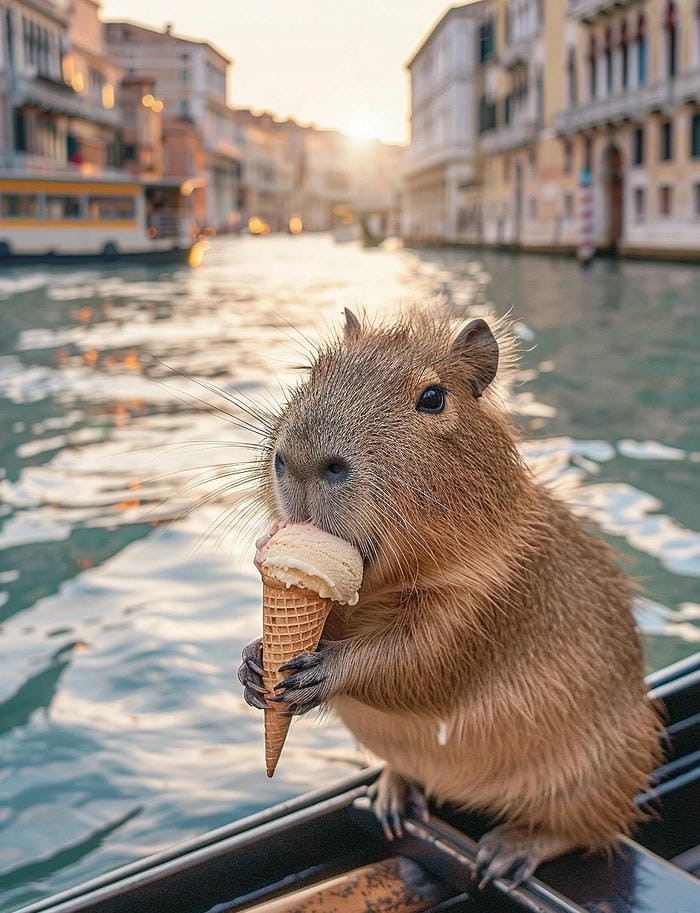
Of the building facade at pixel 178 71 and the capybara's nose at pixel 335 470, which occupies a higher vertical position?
the building facade at pixel 178 71

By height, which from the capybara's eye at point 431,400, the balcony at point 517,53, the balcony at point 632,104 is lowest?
the capybara's eye at point 431,400


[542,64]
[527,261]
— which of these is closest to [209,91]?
[542,64]

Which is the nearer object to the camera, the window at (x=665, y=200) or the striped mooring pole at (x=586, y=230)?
the striped mooring pole at (x=586, y=230)

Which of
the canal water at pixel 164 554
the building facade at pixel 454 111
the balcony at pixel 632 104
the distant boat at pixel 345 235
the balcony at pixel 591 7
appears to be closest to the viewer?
the canal water at pixel 164 554

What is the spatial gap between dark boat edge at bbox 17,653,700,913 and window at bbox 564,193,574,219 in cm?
3472

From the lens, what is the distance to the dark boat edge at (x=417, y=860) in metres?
1.71

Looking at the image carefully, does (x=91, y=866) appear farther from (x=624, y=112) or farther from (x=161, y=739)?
(x=624, y=112)

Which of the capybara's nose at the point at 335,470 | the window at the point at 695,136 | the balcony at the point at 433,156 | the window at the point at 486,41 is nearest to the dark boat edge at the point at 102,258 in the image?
the window at the point at 695,136

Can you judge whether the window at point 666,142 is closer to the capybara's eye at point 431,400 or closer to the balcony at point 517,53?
the balcony at point 517,53

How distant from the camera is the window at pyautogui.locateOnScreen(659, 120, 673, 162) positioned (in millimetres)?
27973

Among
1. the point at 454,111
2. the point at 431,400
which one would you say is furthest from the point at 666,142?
the point at 431,400

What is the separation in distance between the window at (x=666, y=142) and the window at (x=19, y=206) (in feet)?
54.0

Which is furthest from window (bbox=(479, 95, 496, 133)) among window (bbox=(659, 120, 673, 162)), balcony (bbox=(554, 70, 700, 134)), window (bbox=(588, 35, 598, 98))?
window (bbox=(659, 120, 673, 162))

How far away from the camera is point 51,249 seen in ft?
94.8
